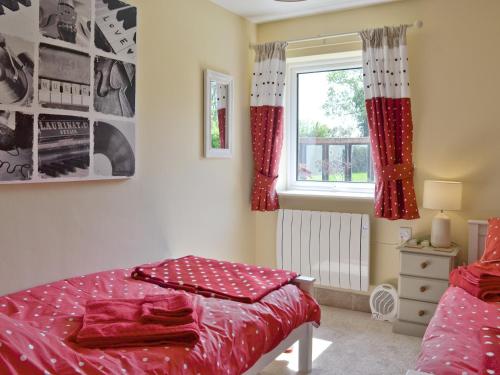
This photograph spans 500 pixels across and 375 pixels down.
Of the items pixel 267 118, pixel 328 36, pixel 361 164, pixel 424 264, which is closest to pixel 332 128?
pixel 361 164

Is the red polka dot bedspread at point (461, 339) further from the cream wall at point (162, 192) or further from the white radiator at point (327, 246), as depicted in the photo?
the cream wall at point (162, 192)

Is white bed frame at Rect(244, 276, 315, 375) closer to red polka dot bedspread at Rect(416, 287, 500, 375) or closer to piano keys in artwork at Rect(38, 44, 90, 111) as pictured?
red polka dot bedspread at Rect(416, 287, 500, 375)

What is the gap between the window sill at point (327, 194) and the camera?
3715mm

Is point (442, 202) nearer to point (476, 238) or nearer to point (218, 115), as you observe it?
point (476, 238)

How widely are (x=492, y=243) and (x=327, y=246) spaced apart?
4.20ft

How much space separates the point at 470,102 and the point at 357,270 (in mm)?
1513

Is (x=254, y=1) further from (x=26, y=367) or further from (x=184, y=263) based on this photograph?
(x=26, y=367)

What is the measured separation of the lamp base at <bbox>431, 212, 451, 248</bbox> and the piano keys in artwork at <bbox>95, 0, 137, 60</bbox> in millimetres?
2329

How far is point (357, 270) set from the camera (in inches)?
145

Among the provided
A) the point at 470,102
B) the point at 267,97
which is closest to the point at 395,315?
the point at 470,102

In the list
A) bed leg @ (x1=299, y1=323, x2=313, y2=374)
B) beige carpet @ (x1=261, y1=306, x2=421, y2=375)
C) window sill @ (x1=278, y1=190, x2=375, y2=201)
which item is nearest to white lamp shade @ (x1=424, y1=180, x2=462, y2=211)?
window sill @ (x1=278, y1=190, x2=375, y2=201)

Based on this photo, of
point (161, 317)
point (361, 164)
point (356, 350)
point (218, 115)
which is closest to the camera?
point (161, 317)

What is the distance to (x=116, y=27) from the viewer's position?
8.77 ft

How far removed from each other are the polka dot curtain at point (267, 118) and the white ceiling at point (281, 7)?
0.25 metres
